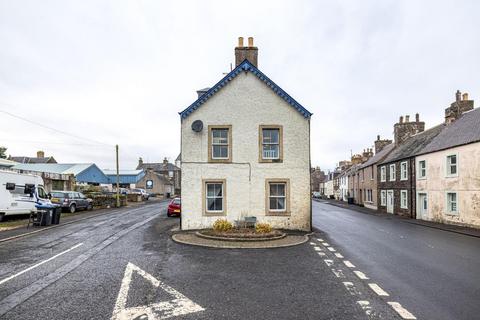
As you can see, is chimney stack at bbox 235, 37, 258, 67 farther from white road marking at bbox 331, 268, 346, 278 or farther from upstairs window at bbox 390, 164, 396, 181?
upstairs window at bbox 390, 164, 396, 181

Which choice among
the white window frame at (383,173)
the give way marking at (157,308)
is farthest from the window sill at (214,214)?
the white window frame at (383,173)

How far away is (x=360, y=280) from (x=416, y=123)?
112 feet

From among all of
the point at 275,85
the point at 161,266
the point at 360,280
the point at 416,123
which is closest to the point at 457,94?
the point at 416,123

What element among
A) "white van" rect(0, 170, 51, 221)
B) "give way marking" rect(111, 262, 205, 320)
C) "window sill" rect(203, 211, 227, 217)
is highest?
"white van" rect(0, 170, 51, 221)

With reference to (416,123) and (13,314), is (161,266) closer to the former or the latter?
(13,314)

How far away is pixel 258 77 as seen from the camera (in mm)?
18406

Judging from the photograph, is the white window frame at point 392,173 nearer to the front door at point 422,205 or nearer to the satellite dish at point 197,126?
the front door at point 422,205

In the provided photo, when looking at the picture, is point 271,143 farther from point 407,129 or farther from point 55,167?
point 55,167

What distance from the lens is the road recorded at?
6676 millimetres

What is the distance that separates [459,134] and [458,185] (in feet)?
13.9

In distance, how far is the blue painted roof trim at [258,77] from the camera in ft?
59.6

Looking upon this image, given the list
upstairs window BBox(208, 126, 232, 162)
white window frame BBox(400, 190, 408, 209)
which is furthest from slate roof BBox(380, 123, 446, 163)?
upstairs window BBox(208, 126, 232, 162)

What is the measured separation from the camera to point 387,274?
909 cm

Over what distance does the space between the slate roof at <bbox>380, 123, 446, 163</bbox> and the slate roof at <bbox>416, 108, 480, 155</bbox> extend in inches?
43.4
